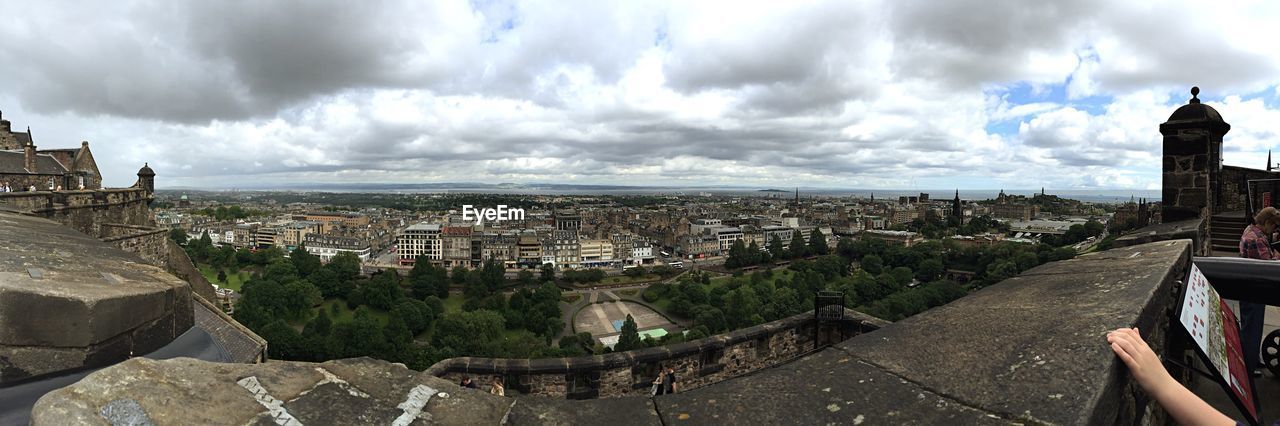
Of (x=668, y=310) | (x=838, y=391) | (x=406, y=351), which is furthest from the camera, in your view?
(x=668, y=310)

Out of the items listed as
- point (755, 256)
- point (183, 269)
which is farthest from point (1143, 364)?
point (755, 256)

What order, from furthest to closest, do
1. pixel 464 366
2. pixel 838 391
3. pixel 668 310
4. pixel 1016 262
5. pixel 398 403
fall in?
pixel 1016 262, pixel 668 310, pixel 464 366, pixel 838 391, pixel 398 403

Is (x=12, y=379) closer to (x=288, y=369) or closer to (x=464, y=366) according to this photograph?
(x=288, y=369)

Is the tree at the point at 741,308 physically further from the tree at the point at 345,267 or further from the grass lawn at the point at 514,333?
the tree at the point at 345,267

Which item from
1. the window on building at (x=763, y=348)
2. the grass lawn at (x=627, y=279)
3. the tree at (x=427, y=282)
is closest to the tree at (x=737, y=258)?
the grass lawn at (x=627, y=279)

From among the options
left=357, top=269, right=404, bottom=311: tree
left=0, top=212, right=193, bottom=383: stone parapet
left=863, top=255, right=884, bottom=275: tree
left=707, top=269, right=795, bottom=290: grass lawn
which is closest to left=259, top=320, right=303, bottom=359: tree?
left=357, top=269, right=404, bottom=311: tree

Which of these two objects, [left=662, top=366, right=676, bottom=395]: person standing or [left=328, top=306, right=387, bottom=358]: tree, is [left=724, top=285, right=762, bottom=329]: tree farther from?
[left=662, top=366, right=676, bottom=395]: person standing

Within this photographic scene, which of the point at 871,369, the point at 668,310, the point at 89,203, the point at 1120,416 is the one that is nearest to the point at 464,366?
the point at 871,369

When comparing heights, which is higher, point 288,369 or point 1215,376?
point 288,369
